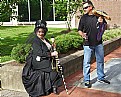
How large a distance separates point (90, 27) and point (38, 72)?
150 cm

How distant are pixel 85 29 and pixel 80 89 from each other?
1.35 metres

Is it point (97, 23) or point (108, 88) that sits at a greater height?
point (97, 23)

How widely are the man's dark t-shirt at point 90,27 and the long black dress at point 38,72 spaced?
3.13 ft

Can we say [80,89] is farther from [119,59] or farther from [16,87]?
[119,59]

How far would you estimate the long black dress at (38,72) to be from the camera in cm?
566

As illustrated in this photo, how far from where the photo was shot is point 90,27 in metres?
6.01

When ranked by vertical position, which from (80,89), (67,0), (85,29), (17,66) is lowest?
(80,89)

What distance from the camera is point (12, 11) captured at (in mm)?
9336

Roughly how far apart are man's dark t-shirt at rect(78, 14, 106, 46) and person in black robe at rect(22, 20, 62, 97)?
84 cm

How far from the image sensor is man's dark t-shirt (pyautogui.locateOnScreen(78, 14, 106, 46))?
6.00m

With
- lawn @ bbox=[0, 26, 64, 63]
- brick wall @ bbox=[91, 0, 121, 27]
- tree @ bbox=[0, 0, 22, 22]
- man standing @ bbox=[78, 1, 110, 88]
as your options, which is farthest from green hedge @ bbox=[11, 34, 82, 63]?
brick wall @ bbox=[91, 0, 121, 27]

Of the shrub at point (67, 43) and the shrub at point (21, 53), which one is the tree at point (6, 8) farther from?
the shrub at point (21, 53)

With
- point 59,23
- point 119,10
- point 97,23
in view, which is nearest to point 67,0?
point 119,10

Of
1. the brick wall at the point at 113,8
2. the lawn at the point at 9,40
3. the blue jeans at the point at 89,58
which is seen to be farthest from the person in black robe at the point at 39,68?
the brick wall at the point at 113,8
